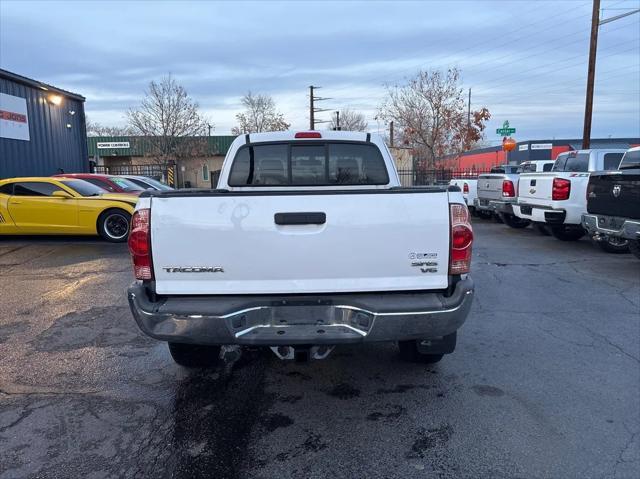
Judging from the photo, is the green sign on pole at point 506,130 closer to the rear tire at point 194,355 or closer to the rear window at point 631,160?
the rear window at point 631,160

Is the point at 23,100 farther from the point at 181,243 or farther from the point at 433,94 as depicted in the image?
the point at 433,94

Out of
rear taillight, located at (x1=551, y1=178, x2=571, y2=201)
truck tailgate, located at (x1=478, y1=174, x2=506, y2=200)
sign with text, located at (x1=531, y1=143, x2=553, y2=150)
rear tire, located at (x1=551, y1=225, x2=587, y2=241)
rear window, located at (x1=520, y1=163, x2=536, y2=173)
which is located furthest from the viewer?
sign with text, located at (x1=531, y1=143, x2=553, y2=150)

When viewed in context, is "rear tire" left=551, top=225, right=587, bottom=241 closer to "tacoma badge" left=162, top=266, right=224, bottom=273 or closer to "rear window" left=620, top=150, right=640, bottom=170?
"rear window" left=620, top=150, right=640, bottom=170

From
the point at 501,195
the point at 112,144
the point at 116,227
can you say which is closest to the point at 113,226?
the point at 116,227

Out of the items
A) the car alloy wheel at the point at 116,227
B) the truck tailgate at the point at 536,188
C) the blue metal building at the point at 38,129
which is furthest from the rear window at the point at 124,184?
the truck tailgate at the point at 536,188

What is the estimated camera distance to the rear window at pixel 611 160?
1079cm

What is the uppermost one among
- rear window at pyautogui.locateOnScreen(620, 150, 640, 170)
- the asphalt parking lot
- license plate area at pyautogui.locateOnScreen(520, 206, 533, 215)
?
rear window at pyautogui.locateOnScreen(620, 150, 640, 170)

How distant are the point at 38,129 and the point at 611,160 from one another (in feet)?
54.2

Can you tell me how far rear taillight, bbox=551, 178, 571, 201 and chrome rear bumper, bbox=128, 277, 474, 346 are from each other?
25.7 ft

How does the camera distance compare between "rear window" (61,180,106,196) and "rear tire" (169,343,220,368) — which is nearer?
"rear tire" (169,343,220,368)

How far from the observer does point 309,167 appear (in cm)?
512

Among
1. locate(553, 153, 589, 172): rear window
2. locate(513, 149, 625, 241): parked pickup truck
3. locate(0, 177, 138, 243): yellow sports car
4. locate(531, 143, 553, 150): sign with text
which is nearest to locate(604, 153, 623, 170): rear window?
locate(513, 149, 625, 241): parked pickup truck

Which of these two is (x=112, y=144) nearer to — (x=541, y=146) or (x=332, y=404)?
(x=541, y=146)

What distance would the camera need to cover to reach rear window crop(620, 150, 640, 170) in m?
8.62
